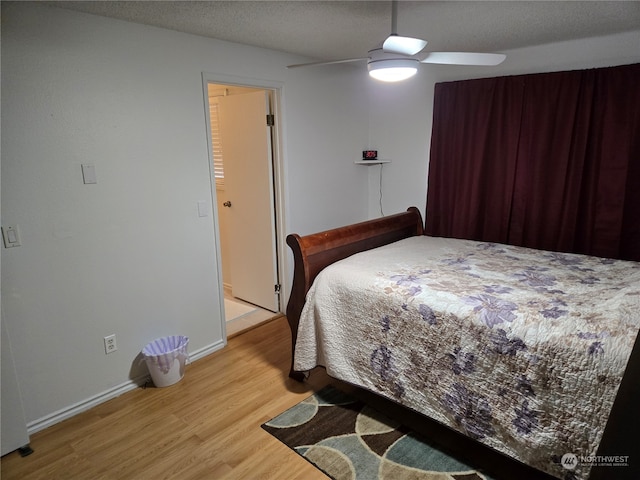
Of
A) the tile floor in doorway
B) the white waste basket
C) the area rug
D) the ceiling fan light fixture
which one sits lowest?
the area rug

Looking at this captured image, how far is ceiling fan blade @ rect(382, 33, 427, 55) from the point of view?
183cm

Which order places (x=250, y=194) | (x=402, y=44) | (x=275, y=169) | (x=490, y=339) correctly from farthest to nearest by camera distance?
A: 1. (x=250, y=194)
2. (x=275, y=169)
3. (x=402, y=44)
4. (x=490, y=339)

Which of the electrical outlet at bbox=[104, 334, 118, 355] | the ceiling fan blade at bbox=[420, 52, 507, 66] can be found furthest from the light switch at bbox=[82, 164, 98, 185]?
the ceiling fan blade at bbox=[420, 52, 507, 66]

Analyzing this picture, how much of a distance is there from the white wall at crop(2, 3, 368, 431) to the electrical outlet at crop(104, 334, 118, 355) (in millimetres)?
29

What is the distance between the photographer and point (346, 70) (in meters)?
3.89

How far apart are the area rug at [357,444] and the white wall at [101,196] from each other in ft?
3.74

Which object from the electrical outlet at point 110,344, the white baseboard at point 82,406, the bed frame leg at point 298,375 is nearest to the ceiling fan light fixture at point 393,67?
the bed frame leg at point 298,375

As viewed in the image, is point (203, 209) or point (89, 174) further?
point (203, 209)

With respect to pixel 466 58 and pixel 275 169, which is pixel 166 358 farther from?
pixel 466 58

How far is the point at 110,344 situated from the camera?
8.20ft

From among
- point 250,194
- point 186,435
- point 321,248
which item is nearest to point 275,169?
point 250,194

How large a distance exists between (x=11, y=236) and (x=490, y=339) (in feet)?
8.07

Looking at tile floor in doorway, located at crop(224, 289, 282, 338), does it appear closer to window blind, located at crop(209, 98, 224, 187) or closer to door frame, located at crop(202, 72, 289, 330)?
door frame, located at crop(202, 72, 289, 330)

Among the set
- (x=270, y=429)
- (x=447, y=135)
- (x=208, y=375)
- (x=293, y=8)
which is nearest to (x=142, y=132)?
(x=293, y=8)
